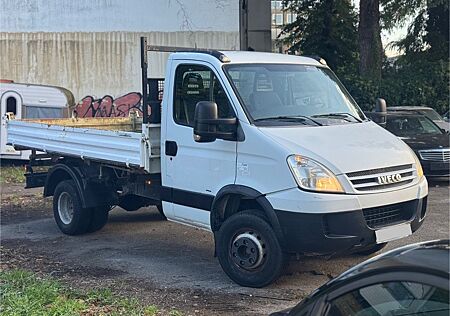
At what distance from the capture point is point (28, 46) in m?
23.4

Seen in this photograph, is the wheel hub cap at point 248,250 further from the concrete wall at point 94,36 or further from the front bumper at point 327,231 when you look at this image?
the concrete wall at point 94,36

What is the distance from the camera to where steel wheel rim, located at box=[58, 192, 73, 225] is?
934 cm

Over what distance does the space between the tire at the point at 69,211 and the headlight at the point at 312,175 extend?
4.06 meters

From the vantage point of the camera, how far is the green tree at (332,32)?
24.7 meters

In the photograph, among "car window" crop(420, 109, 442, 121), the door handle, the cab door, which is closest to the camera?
the cab door

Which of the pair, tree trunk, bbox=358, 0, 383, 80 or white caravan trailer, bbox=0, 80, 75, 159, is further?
tree trunk, bbox=358, 0, 383, 80

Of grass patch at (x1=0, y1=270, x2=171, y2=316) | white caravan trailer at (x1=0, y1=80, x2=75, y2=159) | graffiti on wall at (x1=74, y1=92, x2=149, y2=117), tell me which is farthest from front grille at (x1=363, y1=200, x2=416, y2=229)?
graffiti on wall at (x1=74, y1=92, x2=149, y2=117)

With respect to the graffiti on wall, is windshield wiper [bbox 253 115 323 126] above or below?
below

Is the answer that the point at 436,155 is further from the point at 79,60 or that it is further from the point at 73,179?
the point at 79,60

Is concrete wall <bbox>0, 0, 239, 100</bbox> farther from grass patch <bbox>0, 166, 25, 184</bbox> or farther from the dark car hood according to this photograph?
the dark car hood

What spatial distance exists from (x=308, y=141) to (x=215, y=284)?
1.83 m

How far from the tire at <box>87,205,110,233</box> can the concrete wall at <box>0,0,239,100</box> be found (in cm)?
1483

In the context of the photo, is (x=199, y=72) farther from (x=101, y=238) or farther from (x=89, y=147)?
(x=101, y=238)

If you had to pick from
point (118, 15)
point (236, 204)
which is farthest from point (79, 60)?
point (236, 204)
